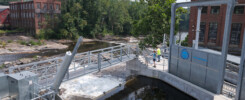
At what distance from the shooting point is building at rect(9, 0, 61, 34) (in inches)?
1928

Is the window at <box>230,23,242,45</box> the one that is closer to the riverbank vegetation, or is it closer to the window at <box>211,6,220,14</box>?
the window at <box>211,6,220,14</box>

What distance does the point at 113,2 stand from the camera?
228ft

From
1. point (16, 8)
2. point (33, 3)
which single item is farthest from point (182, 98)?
point (16, 8)

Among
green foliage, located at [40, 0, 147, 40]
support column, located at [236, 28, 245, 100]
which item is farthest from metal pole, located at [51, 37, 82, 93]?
green foliage, located at [40, 0, 147, 40]

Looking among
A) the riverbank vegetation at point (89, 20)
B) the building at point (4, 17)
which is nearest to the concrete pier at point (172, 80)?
the riverbank vegetation at point (89, 20)

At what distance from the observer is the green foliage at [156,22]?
2259 cm

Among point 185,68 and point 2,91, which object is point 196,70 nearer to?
point 185,68

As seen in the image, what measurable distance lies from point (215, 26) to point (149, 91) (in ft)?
65.0

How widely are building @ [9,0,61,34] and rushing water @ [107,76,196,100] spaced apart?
39.8 m

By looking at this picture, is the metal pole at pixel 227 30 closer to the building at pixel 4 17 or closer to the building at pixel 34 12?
the building at pixel 34 12

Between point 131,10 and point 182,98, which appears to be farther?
point 131,10

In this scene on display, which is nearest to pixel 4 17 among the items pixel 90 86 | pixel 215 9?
pixel 90 86

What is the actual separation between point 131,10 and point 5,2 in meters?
74.5

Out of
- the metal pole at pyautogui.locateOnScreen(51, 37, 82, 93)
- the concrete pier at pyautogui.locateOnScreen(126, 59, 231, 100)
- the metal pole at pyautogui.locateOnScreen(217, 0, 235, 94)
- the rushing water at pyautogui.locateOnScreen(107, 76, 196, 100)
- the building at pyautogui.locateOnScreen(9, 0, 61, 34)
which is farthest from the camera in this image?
the building at pyautogui.locateOnScreen(9, 0, 61, 34)
